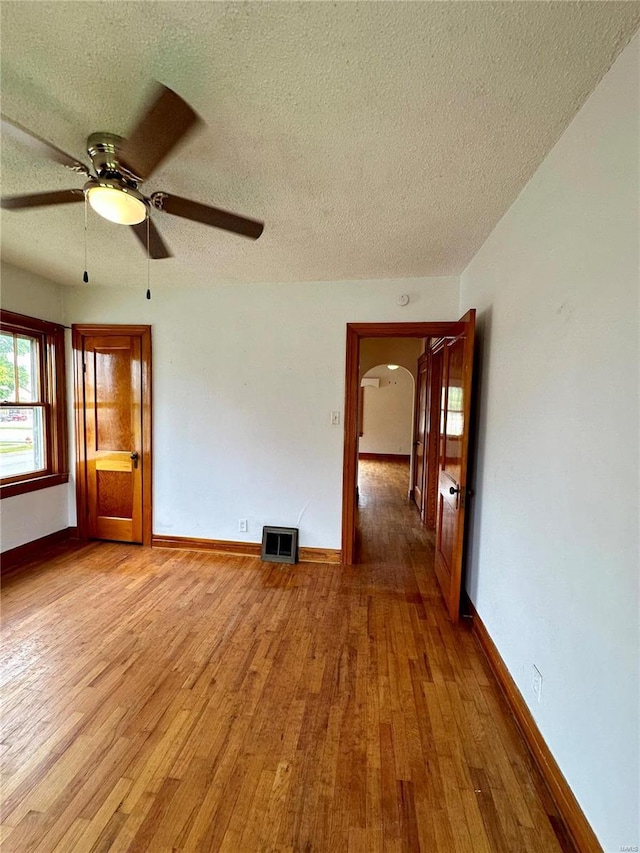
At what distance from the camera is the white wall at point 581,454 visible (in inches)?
41.0

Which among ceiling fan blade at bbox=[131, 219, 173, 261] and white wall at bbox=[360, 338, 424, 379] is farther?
white wall at bbox=[360, 338, 424, 379]

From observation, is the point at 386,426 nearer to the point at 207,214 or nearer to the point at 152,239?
the point at 152,239

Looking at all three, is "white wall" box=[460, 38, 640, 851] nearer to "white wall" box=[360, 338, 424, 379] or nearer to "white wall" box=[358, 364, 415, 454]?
"white wall" box=[360, 338, 424, 379]

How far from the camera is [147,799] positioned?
1.29 meters

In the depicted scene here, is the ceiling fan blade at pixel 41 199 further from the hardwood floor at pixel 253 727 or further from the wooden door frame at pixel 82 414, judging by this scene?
the hardwood floor at pixel 253 727

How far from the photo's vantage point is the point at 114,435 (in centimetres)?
357

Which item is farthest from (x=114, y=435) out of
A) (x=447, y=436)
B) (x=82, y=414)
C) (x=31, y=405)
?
(x=447, y=436)

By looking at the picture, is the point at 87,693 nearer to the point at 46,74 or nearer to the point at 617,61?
the point at 46,74

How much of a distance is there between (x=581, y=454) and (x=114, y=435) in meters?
3.77

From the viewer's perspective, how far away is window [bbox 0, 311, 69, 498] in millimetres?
3080

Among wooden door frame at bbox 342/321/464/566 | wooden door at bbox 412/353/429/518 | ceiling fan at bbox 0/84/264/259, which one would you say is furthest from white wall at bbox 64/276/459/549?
wooden door at bbox 412/353/429/518

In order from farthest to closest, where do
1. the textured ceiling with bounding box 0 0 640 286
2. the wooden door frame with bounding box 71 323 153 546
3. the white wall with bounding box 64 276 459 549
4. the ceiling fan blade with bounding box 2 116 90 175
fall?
the wooden door frame with bounding box 71 323 153 546
the white wall with bounding box 64 276 459 549
the ceiling fan blade with bounding box 2 116 90 175
the textured ceiling with bounding box 0 0 640 286

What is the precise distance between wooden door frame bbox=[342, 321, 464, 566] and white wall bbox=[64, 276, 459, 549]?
0.06 m

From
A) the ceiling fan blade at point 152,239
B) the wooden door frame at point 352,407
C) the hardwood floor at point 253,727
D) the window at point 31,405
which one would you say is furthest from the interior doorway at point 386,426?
the ceiling fan blade at point 152,239
